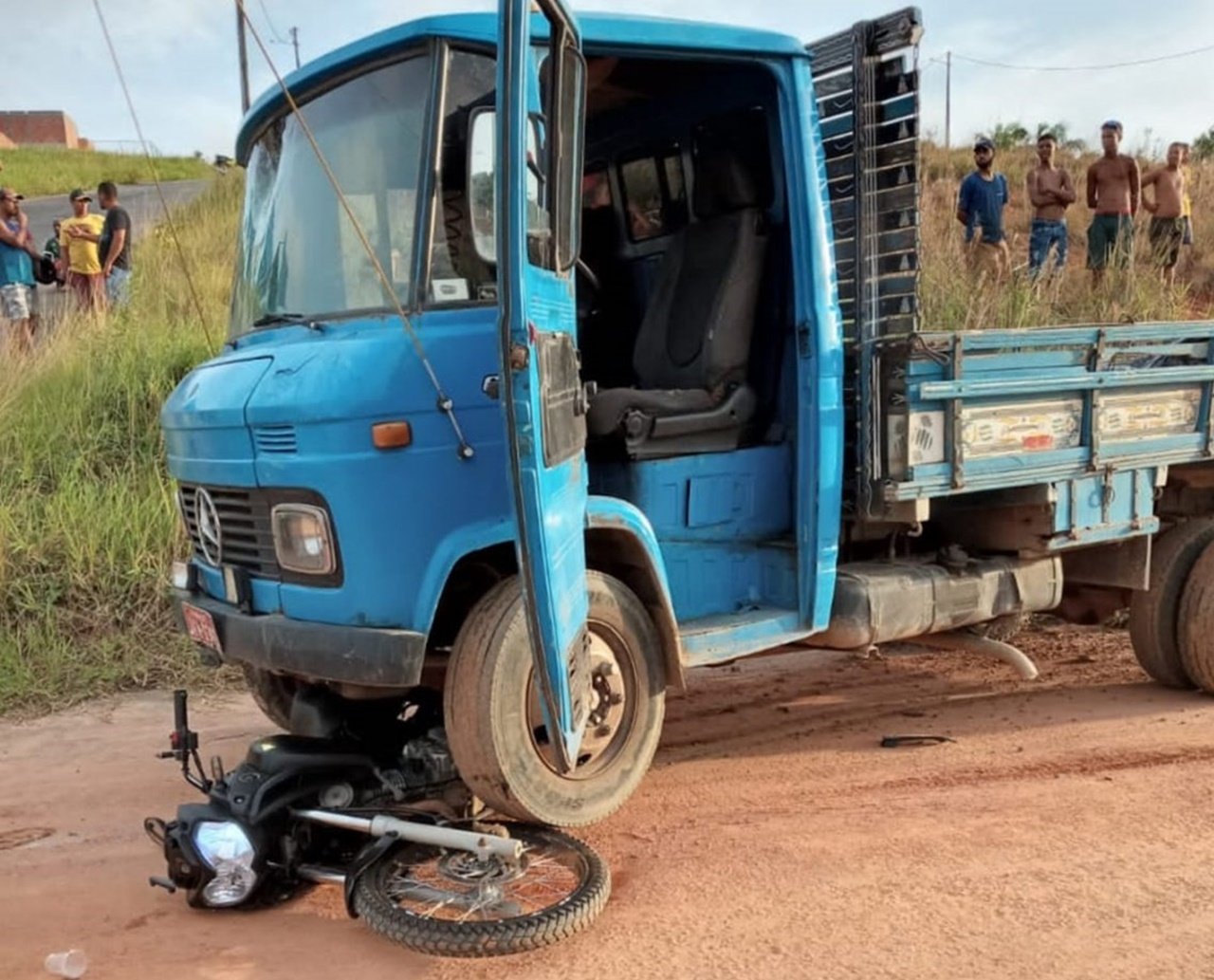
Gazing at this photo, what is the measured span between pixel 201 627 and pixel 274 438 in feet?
2.69

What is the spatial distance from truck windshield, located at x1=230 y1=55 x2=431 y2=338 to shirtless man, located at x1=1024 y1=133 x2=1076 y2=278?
901cm

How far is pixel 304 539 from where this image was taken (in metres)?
3.38

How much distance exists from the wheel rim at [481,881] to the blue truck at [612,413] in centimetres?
14

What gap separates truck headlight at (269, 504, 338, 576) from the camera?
3324mm

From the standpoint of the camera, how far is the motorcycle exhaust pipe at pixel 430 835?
10.5ft

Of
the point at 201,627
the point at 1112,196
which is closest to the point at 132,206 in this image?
the point at 1112,196

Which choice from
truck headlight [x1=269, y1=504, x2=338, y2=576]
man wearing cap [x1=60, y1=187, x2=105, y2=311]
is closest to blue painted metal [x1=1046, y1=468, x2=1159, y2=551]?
truck headlight [x1=269, y1=504, x2=338, y2=576]

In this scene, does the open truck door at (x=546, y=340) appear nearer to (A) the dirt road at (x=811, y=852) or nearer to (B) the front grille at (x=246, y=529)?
(A) the dirt road at (x=811, y=852)

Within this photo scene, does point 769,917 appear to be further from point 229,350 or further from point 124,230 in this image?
point 124,230

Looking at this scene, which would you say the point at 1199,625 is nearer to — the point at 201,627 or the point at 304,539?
the point at 304,539

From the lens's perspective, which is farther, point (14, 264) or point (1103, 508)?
point (14, 264)

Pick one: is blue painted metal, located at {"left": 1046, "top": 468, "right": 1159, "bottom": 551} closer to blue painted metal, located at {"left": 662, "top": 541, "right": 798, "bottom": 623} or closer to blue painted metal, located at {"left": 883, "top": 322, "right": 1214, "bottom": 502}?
blue painted metal, located at {"left": 883, "top": 322, "right": 1214, "bottom": 502}

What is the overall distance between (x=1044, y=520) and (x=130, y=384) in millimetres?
6639

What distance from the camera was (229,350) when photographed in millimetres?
4121
